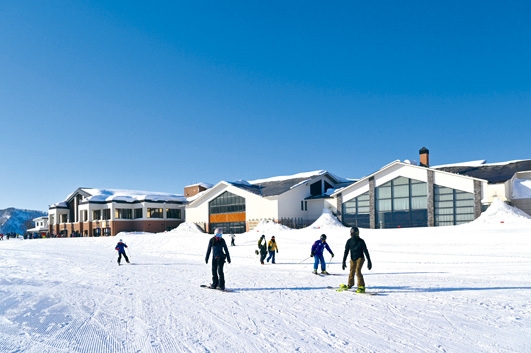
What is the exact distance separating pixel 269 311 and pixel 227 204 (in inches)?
1561

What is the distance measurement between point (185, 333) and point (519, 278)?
10.9 meters

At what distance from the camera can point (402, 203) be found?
36.9 m

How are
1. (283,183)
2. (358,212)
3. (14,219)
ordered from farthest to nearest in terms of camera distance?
(14,219) → (283,183) → (358,212)

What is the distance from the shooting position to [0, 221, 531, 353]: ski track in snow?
21.3 ft

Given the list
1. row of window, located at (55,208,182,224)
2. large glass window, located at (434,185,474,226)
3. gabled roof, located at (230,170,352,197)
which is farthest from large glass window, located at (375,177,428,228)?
row of window, located at (55,208,182,224)

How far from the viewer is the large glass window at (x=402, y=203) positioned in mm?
35744

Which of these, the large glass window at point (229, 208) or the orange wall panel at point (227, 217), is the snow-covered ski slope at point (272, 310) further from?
the large glass window at point (229, 208)

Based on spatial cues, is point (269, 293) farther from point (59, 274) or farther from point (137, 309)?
A: point (59, 274)

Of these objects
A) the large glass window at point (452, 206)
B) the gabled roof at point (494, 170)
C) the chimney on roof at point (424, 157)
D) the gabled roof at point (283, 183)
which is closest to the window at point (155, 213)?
the gabled roof at point (283, 183)

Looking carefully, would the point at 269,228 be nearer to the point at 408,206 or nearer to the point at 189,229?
the point at 408,206

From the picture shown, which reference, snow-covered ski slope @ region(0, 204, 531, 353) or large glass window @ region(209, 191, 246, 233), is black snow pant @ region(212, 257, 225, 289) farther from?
large glass window @ region(209, 191, 246, 233)

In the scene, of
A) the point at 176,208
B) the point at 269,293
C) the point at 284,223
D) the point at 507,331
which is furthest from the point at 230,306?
the point at 176,208

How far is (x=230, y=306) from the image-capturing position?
30.9 feet

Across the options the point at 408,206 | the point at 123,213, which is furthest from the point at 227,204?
the point at 408,206
